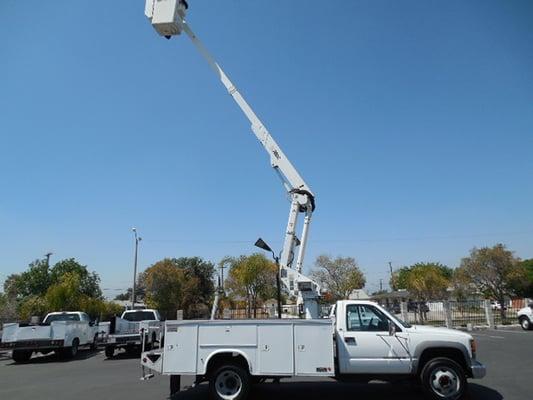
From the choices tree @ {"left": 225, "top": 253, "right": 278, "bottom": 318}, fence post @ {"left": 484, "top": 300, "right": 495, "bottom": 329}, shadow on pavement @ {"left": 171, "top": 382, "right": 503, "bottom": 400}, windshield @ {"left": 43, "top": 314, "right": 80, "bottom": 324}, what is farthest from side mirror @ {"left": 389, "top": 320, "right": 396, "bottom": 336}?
tree @ {"left": 225, "top": 253, "right": 278, "bottom": 318}

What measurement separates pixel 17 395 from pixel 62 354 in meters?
→ 10.4

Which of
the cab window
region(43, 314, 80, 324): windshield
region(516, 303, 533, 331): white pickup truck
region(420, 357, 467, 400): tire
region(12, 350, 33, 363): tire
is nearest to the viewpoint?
region(420, 357, 467, 400): tire

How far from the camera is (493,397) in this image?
8555 millimetres

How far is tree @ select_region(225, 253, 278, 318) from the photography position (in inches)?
1620

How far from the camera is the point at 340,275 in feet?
158

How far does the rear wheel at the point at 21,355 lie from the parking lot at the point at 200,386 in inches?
138

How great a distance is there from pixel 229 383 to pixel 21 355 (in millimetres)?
14611

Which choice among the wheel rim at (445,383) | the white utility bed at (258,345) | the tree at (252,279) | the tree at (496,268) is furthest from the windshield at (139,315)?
the tree at (496,268)

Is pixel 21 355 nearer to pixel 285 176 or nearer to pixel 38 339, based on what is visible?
pixel 38 339

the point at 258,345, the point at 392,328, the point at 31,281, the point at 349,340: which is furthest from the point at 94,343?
the point at 31,281

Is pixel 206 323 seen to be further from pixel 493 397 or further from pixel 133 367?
pixel 133 367

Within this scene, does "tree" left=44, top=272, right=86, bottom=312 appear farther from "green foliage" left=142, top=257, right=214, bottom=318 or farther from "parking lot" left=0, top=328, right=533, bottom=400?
"parking lot" left=0, top=328, right=533, bottom=400

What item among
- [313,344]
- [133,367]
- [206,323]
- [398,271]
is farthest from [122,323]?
[398,271]

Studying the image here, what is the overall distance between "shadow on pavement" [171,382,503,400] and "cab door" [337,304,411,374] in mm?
862
